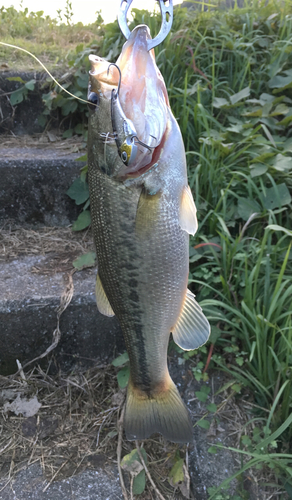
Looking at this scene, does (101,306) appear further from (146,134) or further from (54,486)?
(54,486)

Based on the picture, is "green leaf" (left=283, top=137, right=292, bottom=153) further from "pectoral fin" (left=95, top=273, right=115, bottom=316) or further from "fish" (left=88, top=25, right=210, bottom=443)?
"pectoral fin" (left=95, top=273, right=115, bottom=316)

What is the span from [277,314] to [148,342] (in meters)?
0.71

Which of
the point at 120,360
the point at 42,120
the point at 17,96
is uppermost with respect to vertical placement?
the point at 17,96

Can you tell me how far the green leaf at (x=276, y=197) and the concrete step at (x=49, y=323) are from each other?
108cm

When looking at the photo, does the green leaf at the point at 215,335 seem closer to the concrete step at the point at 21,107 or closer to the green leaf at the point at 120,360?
the green leaf at the point at 120,360

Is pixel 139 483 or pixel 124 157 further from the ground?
pixel 124 157

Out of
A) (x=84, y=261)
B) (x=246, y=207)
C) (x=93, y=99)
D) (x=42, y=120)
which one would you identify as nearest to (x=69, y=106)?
(x=42, y=120)

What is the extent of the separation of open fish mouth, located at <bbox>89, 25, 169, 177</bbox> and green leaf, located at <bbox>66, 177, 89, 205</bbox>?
1357 millimetres

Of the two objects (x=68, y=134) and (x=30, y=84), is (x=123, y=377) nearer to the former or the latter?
(x=68, y=134)

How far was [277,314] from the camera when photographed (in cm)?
161

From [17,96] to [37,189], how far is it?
1051mm

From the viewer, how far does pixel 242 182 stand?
80.9 inches

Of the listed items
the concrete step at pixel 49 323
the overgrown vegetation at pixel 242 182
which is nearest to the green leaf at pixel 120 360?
the concrete step at pixel 49 323

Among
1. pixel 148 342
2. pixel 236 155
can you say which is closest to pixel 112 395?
pixel 148 342
